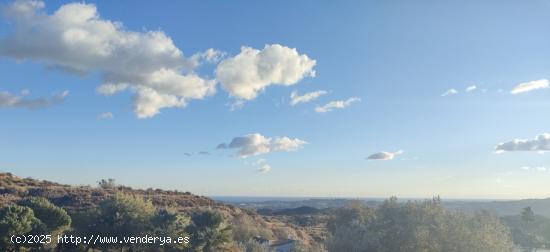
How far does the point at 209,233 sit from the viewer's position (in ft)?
89.5

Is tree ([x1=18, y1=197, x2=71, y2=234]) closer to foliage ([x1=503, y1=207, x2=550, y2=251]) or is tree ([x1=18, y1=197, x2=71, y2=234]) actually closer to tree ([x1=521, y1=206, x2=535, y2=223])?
foliage ([x1=503, y1=207, x2=550, y2=251])

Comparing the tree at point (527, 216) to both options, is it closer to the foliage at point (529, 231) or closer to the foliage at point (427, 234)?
the foliage at point (529, 231)

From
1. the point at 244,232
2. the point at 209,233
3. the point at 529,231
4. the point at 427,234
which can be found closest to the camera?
the point at 427,234

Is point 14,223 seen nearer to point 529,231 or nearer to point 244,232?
point 244,232

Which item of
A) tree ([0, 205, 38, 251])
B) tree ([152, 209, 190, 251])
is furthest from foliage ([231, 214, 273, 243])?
tree ([0, 205, 38, 251])

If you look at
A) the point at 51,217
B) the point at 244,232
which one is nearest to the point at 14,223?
the point at 51,217

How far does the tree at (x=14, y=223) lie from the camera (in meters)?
22.3

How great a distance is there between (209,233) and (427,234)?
1177 cm

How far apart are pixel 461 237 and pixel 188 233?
→ 1419 centimetres

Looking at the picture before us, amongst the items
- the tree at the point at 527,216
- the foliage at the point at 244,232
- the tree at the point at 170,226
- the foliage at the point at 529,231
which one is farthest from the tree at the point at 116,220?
the tree at the point at 527,216

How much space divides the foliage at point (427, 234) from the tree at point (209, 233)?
702 cm

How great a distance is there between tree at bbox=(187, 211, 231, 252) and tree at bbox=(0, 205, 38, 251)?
796cm

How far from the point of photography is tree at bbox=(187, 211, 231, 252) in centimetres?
2692

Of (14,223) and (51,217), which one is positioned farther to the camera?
(51,217)
